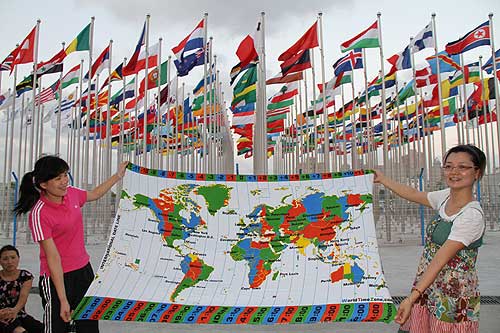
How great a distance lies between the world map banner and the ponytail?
657mm

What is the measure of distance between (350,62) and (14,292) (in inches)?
482

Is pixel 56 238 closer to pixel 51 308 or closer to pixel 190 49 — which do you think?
pixel 51 308

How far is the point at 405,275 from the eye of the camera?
732 cm

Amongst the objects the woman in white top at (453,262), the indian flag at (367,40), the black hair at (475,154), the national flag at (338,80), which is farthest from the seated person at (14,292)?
the national flag at (338,80)

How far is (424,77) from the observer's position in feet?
52.9

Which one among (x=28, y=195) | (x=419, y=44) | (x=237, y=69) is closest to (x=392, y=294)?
(x=28, y=195)

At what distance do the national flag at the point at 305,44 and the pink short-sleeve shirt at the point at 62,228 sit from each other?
10421 mm

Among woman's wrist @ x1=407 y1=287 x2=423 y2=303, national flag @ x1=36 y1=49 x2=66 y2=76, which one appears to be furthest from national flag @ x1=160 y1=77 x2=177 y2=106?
woman's wrist @ x1=407 y1=287 x2=423 y2=303

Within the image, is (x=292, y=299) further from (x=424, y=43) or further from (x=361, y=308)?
(x=424, y=43)

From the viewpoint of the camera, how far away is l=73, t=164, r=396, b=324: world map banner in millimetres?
2830

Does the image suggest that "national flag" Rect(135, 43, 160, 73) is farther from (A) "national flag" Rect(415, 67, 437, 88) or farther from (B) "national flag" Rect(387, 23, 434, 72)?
(A) "national flag" Rect(415, 67, 437, 88)

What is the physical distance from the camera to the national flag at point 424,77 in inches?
634

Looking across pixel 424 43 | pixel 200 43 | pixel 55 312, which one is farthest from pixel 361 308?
pixel 424 43

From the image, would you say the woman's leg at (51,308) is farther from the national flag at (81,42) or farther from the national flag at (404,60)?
the national flag at (404,60)
